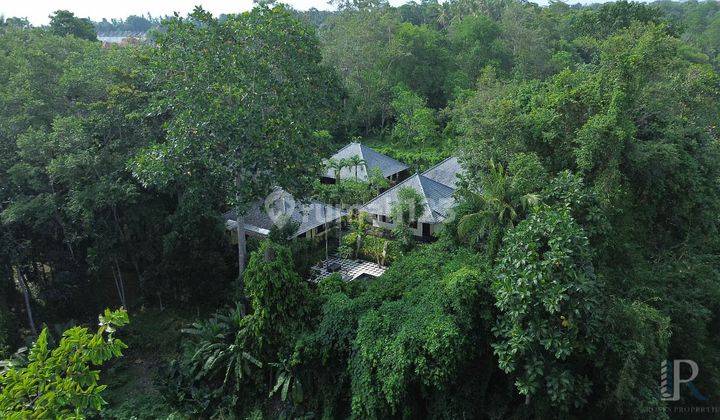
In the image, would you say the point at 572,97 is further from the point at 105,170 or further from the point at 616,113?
the point at 105,170

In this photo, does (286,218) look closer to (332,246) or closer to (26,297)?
(332,246)

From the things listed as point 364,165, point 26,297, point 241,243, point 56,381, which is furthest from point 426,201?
point 56,381

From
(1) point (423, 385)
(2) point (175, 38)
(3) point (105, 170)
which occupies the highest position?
(2) point (175, 38)

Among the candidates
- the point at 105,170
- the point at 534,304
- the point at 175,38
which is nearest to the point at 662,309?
the point at 534,304

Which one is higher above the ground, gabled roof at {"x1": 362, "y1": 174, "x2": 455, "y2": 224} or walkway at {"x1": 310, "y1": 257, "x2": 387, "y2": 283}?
gabled roof at {"x1": 362, "y1": 174, "x2": 455, "y2": 224}

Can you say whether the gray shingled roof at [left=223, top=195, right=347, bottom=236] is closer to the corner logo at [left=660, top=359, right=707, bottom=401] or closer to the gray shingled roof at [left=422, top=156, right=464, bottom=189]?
the gray shingled roof at [left=422, top=156, right=464, bottom=189]

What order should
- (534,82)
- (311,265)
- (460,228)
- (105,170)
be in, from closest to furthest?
(460,228) → (105,170) → (311,265) → (534,82)

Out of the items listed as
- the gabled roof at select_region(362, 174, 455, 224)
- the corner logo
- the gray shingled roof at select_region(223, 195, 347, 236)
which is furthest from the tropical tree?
the gabled roof at select_region(362, 174, 455, 224)
